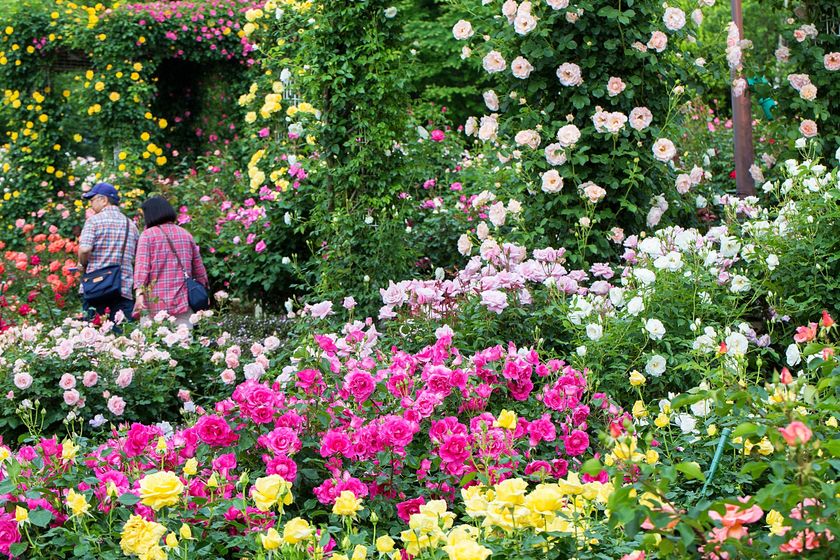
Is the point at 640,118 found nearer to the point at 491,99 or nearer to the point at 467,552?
the point at 491,99

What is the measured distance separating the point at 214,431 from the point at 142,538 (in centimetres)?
57

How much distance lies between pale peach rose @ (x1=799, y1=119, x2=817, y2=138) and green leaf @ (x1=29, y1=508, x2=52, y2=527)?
4.72 metres

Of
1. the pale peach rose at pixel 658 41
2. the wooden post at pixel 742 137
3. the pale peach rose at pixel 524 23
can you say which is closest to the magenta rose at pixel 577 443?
the pale peach rose at pixel 524 23

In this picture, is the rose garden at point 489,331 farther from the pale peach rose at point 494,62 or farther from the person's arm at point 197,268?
the person's arm at point 197,268

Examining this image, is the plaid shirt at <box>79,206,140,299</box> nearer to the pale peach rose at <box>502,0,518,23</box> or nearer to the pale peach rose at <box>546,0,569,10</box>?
the pale peach rose at <box>502,0,518,23</box>

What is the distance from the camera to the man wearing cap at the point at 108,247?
21.6ft

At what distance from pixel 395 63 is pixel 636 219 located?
2.18 meters

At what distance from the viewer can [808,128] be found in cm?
555

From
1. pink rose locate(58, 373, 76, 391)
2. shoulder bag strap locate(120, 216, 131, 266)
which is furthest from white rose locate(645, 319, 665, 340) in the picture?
shoulder bag strap locate(120, 216, 131, 266)

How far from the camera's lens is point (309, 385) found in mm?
2959

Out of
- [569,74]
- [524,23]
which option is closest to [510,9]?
[524,23]

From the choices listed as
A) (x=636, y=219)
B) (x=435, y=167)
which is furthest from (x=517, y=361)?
(x=435, y=167)

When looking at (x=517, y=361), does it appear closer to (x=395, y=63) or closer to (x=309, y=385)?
(x=309, y=385)

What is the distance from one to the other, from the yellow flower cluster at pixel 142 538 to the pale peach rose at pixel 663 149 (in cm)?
348
